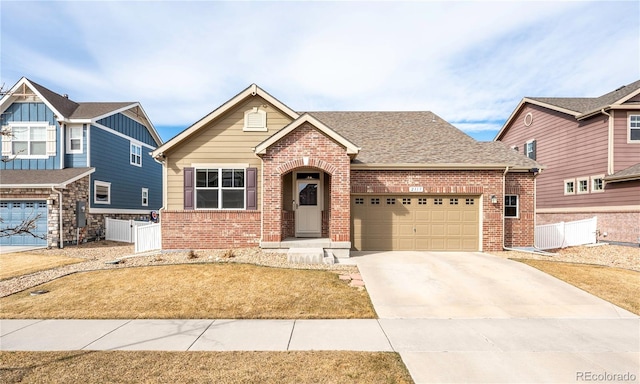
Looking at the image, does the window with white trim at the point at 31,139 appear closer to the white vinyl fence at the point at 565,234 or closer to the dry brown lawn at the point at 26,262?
the dry brown lawn at the point at 26,262

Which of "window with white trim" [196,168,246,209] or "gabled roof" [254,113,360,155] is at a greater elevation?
"gabled roof" [254,113,360,155]

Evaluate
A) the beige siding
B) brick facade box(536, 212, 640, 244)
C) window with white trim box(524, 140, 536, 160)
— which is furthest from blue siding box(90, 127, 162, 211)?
window with white trim box(524, 140, 536, 160)

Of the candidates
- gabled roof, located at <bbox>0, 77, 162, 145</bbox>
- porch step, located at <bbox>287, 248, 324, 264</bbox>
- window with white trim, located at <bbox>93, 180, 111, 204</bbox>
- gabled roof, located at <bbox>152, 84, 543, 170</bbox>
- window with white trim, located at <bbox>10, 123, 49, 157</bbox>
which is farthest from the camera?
window with white trim, located at <bbox>93, 180, 111, 204</bbox>

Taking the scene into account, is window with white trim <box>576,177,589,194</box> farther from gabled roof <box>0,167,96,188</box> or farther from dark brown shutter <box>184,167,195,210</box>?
gabled roof <box>0,167,96,188</box>

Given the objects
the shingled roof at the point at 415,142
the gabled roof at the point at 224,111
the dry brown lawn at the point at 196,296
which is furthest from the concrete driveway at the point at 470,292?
Result: the gabled roof at the point at 224,111

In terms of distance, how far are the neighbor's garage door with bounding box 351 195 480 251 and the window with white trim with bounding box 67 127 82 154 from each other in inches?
620

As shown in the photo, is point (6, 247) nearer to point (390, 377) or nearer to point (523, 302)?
point (390, 377)

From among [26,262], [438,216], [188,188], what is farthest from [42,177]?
[438,216]

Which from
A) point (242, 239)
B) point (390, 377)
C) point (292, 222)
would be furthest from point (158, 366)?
point (292, 222)

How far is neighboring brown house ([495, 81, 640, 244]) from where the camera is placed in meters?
14.5

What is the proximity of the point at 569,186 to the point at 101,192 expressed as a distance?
27590 millimetres

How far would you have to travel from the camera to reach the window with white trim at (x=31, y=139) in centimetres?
1647

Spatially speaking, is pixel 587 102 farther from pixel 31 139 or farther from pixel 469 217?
pixel 31 139

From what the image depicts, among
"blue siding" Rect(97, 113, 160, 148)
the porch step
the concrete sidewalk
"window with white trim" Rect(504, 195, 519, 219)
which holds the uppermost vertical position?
"blue siding" Rect(97, 113, 160, 148)
